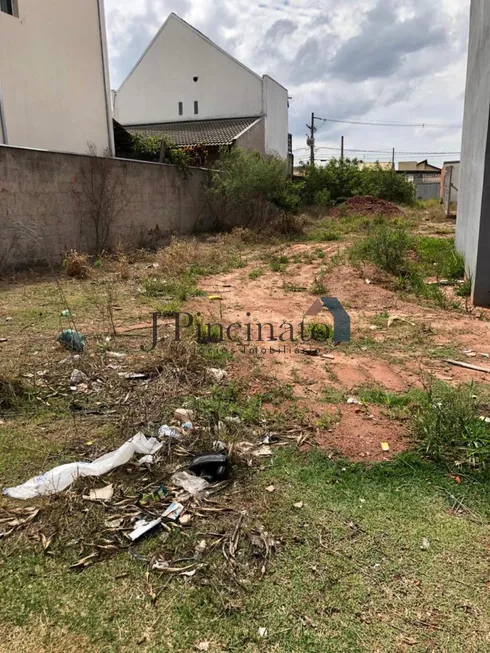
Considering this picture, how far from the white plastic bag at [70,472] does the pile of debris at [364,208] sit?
18.3 meters

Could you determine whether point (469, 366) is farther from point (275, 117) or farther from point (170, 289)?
point (275, 117)

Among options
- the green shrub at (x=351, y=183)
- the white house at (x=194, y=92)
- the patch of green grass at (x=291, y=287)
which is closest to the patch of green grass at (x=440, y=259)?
the patch of green grass at (x=291, y=287)

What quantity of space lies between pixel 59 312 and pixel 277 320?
106 inches

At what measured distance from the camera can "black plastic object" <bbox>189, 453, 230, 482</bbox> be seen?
230cm

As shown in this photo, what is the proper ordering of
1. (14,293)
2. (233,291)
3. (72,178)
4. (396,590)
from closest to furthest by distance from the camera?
(396,590) → (14,293) → (233,291) → (72,178)

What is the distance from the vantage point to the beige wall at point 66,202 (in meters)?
7.68

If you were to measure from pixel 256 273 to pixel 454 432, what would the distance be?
6039 mm

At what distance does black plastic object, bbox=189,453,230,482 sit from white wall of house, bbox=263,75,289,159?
21207mm

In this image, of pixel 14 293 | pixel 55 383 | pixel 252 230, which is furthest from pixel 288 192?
pixel 55 383

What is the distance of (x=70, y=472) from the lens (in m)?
2.28

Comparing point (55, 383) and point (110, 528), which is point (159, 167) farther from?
point (110, 528)

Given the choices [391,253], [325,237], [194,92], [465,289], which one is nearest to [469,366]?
[465,289]

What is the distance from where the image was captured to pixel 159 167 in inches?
474

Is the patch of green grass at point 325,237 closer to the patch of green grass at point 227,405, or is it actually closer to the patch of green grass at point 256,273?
the patch of green grass at point 256,273
